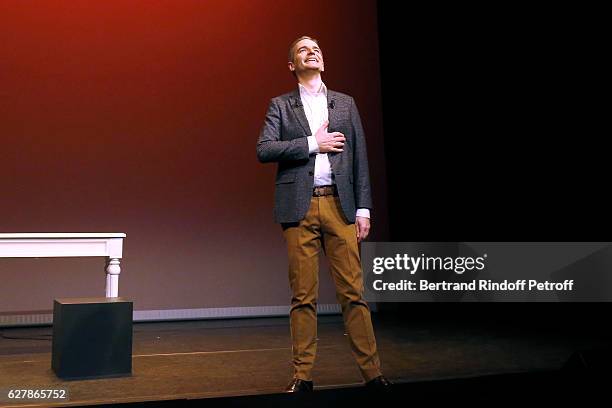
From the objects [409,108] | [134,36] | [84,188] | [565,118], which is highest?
[134,36]

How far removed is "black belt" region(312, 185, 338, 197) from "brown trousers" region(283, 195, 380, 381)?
0.05 feet

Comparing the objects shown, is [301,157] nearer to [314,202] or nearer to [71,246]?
[314,202]

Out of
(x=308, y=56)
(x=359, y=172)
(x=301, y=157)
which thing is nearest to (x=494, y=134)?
(x=359, y=172)

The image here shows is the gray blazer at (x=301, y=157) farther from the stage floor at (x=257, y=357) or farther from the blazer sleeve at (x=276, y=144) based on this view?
the stage floor at (x=257, y=357)

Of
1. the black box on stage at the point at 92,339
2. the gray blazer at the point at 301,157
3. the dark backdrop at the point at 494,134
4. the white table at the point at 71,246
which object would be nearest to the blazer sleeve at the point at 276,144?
the gray blazer at the point at 301,157

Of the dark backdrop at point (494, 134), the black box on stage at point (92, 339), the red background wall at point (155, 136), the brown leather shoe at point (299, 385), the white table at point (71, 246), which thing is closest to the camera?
the brown leather shoe at point (299, 385)

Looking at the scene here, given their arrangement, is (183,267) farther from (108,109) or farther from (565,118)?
(565,118)

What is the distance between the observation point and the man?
2.46 metres

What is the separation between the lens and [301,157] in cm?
248

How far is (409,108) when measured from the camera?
5715mm

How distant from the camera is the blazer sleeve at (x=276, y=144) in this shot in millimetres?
2479

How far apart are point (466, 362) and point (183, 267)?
2.52 meters

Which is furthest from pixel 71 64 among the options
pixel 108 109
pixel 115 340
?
pixel 115 340

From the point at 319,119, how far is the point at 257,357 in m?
1.56
